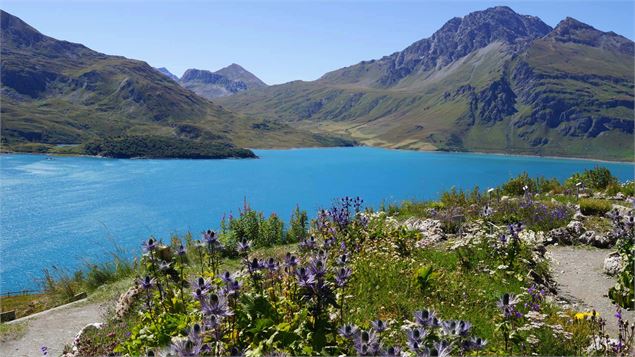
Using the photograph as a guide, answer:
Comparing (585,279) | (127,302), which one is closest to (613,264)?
(585,279)

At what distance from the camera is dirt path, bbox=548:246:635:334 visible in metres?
9.72

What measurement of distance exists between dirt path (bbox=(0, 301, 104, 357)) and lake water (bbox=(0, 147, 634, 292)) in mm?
5533

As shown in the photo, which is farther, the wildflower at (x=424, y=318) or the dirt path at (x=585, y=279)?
the dirt path at (x=585, y=279)

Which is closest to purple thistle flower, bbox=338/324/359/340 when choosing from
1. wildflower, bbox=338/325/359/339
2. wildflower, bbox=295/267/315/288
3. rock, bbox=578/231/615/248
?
wildflower, bbox=338/325/359/339

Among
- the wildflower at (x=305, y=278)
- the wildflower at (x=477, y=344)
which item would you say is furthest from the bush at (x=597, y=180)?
the wildflower at (x=305, y=278)

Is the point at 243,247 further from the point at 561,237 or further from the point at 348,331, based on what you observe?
the point at 561,237

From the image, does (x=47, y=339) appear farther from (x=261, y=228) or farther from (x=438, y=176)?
(x=438, y=176)

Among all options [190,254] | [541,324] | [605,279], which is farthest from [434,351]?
[190,254]

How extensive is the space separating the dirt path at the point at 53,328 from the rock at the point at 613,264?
12.9 m

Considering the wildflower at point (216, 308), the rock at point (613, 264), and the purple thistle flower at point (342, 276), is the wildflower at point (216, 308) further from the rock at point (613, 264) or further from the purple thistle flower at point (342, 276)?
the rock at point (613, 264)

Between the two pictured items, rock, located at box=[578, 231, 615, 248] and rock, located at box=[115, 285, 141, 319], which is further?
rock, located at box=[578, 231, 615, 248]

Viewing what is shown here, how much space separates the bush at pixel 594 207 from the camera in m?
17.0

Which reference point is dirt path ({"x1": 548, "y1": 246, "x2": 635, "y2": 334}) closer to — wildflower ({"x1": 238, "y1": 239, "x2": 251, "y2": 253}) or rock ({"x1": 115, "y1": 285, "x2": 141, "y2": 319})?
wildflower ({"x1": 238, "y1": 239, "x2": 251, "y2": 253})

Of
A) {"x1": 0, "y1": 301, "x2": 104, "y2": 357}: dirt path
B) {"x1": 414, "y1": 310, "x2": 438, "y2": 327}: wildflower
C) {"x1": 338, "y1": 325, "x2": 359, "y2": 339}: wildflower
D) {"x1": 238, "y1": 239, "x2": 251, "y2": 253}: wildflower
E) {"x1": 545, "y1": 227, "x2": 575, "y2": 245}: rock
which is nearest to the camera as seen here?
{"x1": 338, "y1": 325, "x2": 359, "y2": 339}: wildflower
